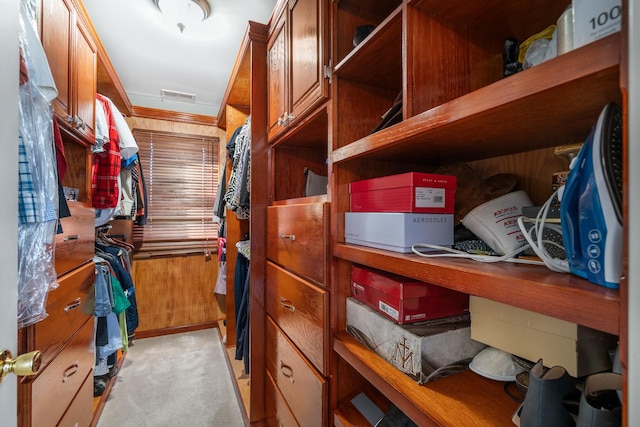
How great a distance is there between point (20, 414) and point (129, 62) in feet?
7.38

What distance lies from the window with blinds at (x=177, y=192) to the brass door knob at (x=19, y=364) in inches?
96.6

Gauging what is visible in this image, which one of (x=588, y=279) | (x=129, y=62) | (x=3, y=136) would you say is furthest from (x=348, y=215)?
(x=129, y=62)

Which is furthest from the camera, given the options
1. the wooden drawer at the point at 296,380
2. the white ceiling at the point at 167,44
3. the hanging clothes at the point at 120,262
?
the hanging clothes at the point at 120,262

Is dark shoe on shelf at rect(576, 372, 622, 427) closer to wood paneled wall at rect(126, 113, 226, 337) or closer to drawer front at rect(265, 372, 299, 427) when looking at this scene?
drawer front at rect(265, 372, 299, 427)

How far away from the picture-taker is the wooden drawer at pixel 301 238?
940mm

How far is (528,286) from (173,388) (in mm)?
2319

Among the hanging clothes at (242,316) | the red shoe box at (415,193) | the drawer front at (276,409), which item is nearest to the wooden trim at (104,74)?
the hanging clothes at (242,316)

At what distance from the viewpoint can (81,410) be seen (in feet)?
4.55

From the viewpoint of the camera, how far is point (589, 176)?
39 centimetres

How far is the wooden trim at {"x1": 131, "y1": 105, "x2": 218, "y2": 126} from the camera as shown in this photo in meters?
2.73

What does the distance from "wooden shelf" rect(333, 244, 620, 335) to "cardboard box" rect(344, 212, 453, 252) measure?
55 mm

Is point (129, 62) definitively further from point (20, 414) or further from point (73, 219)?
point (20, 414)

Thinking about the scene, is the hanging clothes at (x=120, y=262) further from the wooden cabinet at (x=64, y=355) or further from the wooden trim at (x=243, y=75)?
the wooden trim at (x=243, y=75)

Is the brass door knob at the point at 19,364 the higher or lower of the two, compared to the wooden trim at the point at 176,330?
higher
